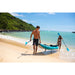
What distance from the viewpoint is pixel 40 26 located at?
9.20ft

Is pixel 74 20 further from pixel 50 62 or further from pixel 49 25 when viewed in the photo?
pixel 50 62

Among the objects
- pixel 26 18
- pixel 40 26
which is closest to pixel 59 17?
pixel 40 26

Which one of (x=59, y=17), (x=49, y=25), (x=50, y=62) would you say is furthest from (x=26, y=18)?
(x=50, y=62)
